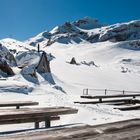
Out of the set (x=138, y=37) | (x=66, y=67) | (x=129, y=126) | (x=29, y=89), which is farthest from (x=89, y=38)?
(x=129, y=126)

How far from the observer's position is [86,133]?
15.5ft

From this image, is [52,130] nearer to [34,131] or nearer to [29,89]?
[34,131]

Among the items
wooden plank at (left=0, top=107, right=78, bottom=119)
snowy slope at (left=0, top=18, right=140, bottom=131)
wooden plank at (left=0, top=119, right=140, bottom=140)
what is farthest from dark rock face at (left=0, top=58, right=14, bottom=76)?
wooden plank at (left=0, top=119, right=140, bottom=140)

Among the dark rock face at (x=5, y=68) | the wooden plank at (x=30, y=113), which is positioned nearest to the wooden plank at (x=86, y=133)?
the wooden plank at (x=30, y=113)

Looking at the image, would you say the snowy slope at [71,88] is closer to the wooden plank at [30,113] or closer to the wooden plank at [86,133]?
the wooden plank at [30,113]

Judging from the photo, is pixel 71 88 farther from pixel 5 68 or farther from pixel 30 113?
pixel 30 113

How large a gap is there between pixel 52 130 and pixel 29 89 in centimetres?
1673

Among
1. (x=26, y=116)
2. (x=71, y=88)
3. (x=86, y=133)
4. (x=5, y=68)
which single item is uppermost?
(x=5, y=68)

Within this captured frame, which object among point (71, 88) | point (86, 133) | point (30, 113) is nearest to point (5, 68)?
point (71, 88)

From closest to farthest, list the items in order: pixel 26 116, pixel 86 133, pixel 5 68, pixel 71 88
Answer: pixel 86 133, pixel 26 116, pixel 5 68, pixel 71 88

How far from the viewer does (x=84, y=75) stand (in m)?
41.2

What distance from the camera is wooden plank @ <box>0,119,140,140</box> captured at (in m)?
4.41

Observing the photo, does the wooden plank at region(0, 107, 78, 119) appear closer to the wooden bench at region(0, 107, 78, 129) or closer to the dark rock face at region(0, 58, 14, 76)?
the wooden bench at region(0, 107, 78, 129)

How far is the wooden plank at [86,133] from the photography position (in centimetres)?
441
